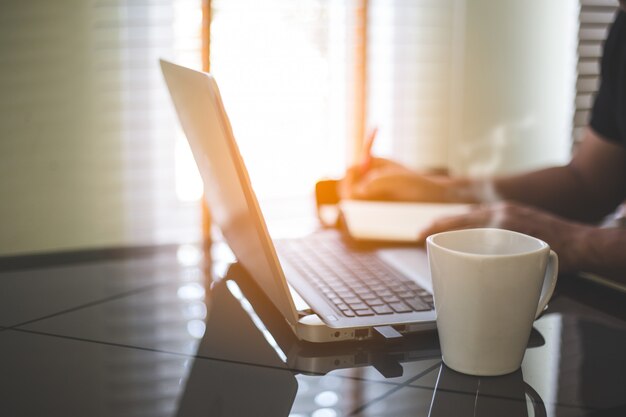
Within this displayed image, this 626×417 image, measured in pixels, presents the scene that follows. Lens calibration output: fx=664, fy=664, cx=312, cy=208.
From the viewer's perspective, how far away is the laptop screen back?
56 cm

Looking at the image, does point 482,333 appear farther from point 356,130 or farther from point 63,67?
point 356,130

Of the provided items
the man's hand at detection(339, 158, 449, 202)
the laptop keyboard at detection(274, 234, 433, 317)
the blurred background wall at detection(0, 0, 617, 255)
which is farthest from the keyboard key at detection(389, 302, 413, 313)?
the blurred background wall at detection(0, 0, 617, 255)

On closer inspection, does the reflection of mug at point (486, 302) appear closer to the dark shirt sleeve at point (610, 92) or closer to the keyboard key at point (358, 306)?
the keyboard key at point (358, 306)

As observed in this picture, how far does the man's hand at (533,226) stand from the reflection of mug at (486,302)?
31cm

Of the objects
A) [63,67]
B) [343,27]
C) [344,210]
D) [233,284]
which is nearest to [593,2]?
[343,27]

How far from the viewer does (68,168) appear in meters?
2.39

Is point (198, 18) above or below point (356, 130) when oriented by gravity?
above

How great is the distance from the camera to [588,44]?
304cm

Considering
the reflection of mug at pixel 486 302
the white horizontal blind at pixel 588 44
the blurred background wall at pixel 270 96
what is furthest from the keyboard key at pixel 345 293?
the white horizontal blind at pixel 588 44

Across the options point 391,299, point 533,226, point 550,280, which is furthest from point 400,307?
point 533,226

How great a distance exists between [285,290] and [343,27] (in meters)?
2.34

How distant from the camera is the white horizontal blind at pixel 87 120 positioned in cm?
232

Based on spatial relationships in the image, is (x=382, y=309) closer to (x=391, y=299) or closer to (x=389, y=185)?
(x=391, y=299)

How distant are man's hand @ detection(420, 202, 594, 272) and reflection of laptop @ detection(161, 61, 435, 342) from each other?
0.47 feet
